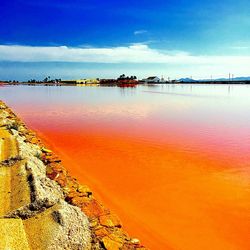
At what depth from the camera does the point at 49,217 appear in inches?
168

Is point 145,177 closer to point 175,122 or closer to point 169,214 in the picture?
point 169,214

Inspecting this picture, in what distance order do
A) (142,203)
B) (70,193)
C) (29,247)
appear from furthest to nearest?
(142,203), (70,193), (29,247)

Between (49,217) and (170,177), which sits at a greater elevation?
(49,217)

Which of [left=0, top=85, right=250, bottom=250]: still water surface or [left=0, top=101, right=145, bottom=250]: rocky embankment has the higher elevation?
[left=0, top=101, right=145, bottom=250]: rocky embankment

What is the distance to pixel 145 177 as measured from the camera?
7.61m

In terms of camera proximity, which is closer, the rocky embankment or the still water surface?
the rocky embankment

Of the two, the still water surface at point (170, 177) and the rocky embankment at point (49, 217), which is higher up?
the rocky embankment at point (49, 217)

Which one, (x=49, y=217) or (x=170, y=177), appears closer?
(x=49, y=217)

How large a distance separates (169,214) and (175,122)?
35.5 ft

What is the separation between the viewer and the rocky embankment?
386cm

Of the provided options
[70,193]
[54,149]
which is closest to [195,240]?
[70,193]

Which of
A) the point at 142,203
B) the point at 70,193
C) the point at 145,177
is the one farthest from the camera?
the point at 145,177

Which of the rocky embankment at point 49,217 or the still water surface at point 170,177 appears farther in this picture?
the still water surface at point 170,177

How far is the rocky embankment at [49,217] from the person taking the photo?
3.86 metres
